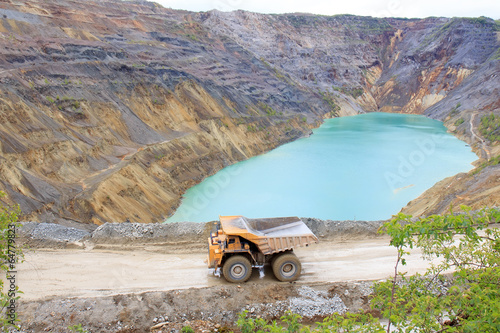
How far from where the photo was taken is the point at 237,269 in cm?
854

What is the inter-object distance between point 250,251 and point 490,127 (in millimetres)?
44068

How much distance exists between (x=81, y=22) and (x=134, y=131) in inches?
800

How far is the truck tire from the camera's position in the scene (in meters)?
8.56

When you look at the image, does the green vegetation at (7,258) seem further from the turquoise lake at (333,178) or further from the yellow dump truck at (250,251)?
the turquoise lake at (333,178)

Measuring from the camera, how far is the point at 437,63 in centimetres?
7769

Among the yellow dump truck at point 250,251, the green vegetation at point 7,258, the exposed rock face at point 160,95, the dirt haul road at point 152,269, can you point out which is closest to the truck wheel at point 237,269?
the yellow dump truck at point 250,251

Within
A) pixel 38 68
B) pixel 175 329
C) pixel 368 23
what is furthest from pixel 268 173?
pixel 368 23

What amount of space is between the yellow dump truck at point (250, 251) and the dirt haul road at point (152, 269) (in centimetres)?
40

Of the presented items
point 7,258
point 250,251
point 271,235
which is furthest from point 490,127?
point 7,258

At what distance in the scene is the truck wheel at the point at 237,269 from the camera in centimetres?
845

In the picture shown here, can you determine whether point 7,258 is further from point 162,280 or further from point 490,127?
point 490,127

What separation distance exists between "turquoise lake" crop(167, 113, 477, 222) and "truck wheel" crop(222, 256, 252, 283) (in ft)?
41.5

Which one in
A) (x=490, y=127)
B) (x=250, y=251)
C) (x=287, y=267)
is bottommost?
(x=287, y=267)

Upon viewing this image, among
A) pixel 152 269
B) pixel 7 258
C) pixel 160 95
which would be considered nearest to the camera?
pixel 7 258
